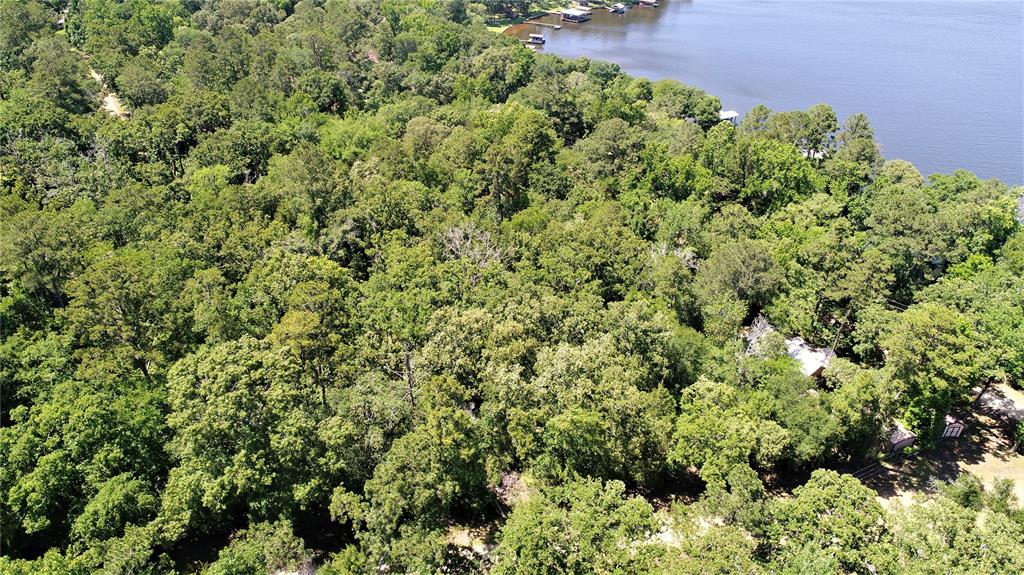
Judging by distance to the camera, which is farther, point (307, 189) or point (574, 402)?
point (307, 189)

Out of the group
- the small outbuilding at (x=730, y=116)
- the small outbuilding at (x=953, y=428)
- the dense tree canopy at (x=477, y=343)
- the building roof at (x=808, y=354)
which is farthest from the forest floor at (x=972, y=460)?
the small outbuilding at (x=730, y=116)

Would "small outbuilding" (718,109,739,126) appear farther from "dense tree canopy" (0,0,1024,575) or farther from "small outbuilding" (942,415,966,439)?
"small outbuilding" (942,415,966,439)

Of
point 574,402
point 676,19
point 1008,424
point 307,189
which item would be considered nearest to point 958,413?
point 1008,424

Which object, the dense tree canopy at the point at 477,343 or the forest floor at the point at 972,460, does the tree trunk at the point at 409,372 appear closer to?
the dense tree canopy at the point at 477,343

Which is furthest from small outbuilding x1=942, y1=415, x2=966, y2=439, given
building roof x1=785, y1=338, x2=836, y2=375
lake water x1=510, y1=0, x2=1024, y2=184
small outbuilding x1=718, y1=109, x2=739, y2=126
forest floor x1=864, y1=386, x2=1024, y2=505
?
small outbuilding x1=718, y1=109, x2=739, y2=126

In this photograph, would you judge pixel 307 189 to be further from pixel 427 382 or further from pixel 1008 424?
pixel 1008 424

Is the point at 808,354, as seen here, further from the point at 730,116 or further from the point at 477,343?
the point at 730,116

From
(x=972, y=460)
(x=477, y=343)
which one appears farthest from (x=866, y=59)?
(x=477, y=343)
